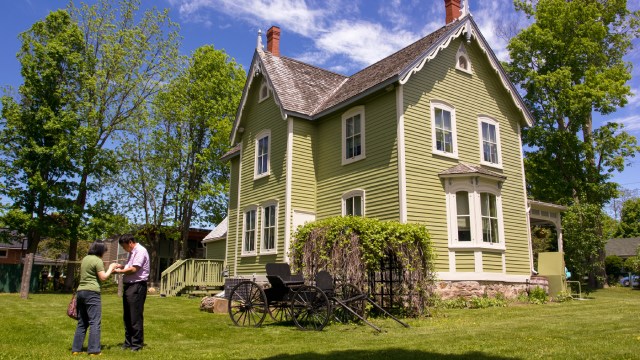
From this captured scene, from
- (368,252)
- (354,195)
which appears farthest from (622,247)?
(368,252)

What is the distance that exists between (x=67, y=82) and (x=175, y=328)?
23.3m

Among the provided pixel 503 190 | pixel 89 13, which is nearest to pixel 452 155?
pixel 503 190

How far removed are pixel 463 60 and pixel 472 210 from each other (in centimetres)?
576

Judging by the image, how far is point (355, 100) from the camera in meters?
16.8

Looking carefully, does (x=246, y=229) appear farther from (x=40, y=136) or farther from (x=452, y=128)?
(x=40, y=136)

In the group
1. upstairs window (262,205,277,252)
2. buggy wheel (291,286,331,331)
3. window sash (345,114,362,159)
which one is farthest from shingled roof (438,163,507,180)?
buggy wheel (291,286,331,331)

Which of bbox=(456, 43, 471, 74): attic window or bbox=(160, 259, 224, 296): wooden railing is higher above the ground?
bbox=(456, 43, 471, 74): attic window

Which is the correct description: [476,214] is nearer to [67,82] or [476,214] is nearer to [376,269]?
[376,269]

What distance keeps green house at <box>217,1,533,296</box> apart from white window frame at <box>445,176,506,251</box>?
34 millimetres

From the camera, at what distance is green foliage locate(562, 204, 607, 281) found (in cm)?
2392

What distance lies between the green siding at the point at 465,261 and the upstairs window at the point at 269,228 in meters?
6.52

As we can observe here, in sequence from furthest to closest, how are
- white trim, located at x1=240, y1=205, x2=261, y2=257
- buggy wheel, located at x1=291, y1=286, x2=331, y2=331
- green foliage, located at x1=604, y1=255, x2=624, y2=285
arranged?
1. green foliage, located at x1=604, y1=255, x2=624, y2=285
2. white trim, located at x1=240, y1=205, x2=261, y2=257
3. buggy wheel, located at x1=291, y1=286, x2=331, y2=331

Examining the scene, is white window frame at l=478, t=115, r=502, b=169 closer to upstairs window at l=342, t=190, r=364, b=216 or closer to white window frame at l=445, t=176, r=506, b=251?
white window frame at l=445, t=176, r=506, b=251

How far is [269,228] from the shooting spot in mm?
18719
